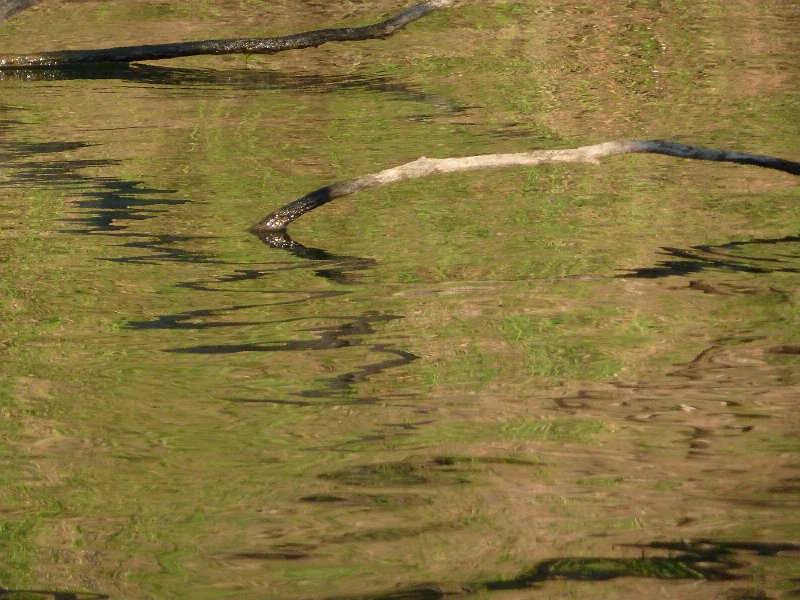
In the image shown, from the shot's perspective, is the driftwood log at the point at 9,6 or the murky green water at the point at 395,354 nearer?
the murky green water at the point at 395,354

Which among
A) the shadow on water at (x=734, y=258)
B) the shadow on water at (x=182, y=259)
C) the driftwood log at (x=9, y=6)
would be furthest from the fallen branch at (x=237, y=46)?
the shadow on water at (x=734, y=258)

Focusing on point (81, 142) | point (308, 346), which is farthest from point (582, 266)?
point (81, 142)

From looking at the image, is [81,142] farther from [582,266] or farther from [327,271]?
[582,266]

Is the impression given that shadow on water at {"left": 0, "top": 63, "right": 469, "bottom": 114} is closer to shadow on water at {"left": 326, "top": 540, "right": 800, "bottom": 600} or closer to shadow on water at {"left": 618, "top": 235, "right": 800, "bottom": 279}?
shadow on water at {"left": 618, "top": 235, "right": 800, "bottom": 279}

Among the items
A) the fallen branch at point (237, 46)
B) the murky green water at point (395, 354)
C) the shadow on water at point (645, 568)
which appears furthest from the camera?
the fallen branch at point (237, 46)

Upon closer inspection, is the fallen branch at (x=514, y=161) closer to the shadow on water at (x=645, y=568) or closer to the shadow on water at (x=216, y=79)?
the shadow on water at (x=645, y=568)

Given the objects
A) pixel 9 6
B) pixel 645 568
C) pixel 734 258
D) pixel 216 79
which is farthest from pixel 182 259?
pixel 216 79
